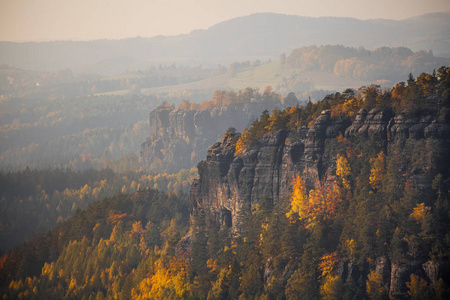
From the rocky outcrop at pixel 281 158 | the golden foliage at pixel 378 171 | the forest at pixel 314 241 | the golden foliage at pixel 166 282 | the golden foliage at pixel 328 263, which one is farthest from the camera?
the golden foliage at pixel 166 282

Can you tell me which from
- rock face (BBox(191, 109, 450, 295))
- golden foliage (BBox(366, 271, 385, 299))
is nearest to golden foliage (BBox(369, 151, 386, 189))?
rock face (BBox(191, 109, 450, 295))

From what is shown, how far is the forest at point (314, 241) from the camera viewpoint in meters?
94.8

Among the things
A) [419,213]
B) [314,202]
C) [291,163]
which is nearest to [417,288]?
[419,213]

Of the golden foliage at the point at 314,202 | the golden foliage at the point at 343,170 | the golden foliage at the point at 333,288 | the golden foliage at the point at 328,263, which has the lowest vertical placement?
the golden foliage at the point at 333,288

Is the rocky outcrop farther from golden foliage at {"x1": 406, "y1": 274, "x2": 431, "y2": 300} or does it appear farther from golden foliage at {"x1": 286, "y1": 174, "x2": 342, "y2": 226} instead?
golden foliage at {"x1": 406, "y1": 274, "x2": 431, "y2": 300}

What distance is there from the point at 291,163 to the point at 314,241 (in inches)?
694

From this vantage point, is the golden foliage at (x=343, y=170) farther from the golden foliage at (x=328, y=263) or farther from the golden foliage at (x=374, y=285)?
the golden foliage at (x=374, y=285)

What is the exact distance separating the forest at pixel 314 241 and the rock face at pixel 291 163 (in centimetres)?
98

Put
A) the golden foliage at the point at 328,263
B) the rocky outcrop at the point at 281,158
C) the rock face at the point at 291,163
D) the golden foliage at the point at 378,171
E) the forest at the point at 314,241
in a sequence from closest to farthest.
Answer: the forest at the point at 314,241, the rock face at the point at 291,163, the golden foliage at the point at 328,263, the golden foliage at the point at 378,171, the rocky outcrop at the point at 281,158

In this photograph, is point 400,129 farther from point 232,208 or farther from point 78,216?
point 78,216

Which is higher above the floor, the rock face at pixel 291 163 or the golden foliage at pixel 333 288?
the rock face at pixel 291 163

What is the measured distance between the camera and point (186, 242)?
13700 centimetres

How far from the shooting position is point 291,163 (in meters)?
118

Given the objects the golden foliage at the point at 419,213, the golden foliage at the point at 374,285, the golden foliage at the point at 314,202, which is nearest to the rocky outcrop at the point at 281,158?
the golden foliage at the point at 314,202
